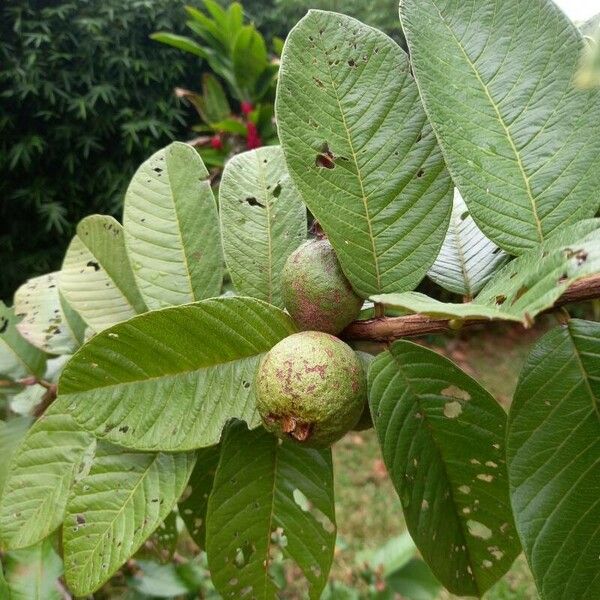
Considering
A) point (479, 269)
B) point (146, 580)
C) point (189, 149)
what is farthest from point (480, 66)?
point (146, 580)

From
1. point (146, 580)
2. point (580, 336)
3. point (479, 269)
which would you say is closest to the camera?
point (580, 336)

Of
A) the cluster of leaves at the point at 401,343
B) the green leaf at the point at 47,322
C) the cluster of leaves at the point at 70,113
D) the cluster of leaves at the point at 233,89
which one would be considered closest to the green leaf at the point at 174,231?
the cluster of leaves at the point at 401,343

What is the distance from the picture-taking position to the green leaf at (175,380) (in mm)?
589

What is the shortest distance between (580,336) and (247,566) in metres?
0.45

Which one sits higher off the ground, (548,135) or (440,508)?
(548,135)

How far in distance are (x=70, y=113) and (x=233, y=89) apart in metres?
1.99

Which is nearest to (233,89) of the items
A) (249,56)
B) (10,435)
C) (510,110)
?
(249,56)

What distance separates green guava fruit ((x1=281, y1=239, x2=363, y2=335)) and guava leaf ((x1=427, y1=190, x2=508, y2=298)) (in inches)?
4.6

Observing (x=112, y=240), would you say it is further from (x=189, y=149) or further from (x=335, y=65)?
(x=335, y=65)

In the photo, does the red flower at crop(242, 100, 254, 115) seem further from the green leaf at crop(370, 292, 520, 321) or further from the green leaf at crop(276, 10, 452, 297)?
the green leaf at crop(370, 292, 520, 321)

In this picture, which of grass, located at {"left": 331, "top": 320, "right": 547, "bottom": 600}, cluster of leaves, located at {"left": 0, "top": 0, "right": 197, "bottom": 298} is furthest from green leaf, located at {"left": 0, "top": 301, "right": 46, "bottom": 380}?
cluster of leaves, located at {"left": 0, "top": 0, "right": 197, "bottom": 298}

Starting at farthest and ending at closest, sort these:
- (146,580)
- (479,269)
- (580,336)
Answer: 1. (146,580)
2. (479,269)
3. (580,336)

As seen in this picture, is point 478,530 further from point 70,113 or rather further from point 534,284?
point 70,113

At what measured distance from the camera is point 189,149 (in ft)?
2.55
